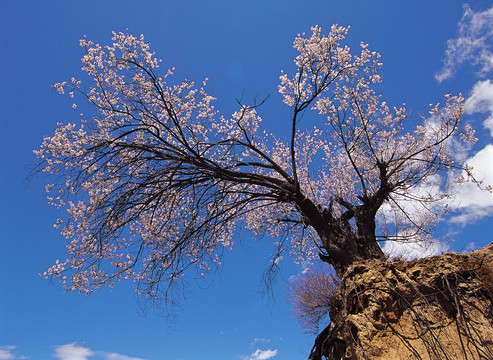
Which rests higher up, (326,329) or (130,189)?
(130,189)

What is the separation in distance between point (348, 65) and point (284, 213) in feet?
14.3

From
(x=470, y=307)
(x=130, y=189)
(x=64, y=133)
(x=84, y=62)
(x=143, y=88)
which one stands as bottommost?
(x=470, y=307)

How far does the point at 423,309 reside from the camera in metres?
4.11

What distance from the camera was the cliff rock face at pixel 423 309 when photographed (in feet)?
12.0

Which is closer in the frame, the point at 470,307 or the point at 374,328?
the point at 470,307

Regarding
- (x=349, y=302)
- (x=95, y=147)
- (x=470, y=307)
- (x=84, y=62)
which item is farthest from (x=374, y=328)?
(x=84, y=62)

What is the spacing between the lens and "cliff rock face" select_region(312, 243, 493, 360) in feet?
12.0

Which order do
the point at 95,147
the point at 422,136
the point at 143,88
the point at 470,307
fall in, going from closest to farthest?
the point at 470,307 < the point at 95,147 < the point at 143,88 < the point at 422,136

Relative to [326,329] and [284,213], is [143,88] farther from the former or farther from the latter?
[326,329]

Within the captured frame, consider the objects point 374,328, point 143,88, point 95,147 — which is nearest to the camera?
point 374,328

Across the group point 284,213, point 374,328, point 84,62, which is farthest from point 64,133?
point 374,328

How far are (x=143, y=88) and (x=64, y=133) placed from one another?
76.0 inches

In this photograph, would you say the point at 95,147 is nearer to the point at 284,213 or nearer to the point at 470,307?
the point at 284,213

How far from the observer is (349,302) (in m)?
4.78
